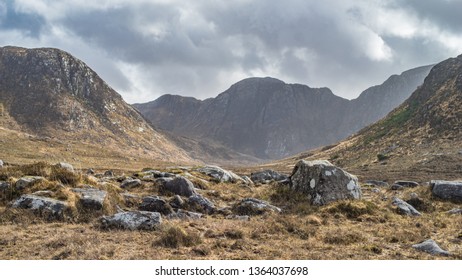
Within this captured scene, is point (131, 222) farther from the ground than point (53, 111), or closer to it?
closer to it

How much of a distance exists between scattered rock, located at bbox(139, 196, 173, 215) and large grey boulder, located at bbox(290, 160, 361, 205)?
862cm

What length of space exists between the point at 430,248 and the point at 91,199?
1284 cm

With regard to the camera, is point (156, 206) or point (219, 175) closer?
point (156, 206)

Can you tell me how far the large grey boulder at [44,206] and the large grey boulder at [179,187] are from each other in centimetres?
769

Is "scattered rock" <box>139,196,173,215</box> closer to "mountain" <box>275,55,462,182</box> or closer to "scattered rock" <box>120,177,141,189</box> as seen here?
"scattered rock" <box>120,177,141,189</box>

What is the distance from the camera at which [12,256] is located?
33.6 feet

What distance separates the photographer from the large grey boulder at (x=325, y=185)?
21516 mm

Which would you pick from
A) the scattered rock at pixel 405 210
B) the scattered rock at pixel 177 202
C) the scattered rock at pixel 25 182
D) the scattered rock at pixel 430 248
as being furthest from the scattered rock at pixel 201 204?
the scattered rock at pixel 430 248

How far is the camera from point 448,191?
22.5 metres

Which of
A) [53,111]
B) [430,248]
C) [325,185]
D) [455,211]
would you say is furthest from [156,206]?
[53,111]

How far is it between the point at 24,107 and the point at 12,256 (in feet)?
611

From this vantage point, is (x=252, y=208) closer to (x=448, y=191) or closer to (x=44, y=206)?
(x=44, y=206)
